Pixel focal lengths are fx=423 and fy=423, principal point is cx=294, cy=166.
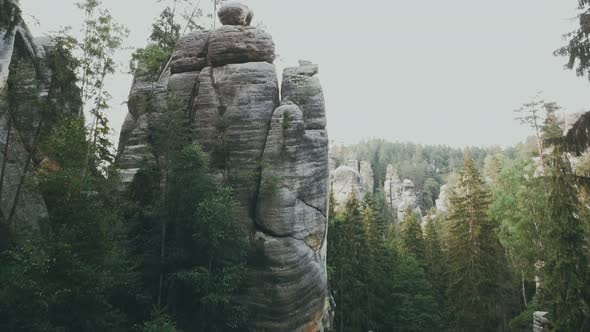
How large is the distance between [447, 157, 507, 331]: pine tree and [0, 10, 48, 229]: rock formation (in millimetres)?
22314

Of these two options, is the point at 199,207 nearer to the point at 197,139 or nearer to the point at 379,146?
the point at 197,139

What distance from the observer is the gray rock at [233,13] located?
2341 centimetres

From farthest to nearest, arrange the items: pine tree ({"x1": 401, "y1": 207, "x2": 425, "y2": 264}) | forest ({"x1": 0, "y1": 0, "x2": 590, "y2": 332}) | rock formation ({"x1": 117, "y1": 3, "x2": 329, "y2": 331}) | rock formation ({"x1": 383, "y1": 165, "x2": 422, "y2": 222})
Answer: rock formation ({"x1": 383, "y1": 165, "x2": 422, "y2": 222}), pine tree ({"x1": 401, "y1": 207, "x2": 425, "y2": 264}), rock formation ({"x1": 117, "y1": 3, "x2": 329, "y2": 331}), forest ({"x1": 0, "y1": 0, "x2": 590, "y2": 332})

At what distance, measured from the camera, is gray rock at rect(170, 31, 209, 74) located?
2300 centimetres

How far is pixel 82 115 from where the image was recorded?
19484 millimetres

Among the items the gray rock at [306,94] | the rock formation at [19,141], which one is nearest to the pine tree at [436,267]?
the gray rock at [306,94]

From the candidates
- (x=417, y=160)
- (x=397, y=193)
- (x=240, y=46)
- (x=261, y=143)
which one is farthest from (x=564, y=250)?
(x=417, y=160)

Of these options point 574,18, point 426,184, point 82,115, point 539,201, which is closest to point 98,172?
point 82,115

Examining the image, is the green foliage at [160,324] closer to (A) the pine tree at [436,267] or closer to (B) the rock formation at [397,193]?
(A) the pine tree at [436,267]

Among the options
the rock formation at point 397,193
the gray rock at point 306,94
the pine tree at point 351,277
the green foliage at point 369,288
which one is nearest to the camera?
the gray rock at point 306,94

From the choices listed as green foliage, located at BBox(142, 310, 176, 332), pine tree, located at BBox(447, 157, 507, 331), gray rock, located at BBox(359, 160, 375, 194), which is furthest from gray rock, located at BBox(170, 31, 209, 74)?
gray rock, located at BBox(359, 160, 375, 194)

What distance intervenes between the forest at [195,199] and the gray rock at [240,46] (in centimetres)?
7

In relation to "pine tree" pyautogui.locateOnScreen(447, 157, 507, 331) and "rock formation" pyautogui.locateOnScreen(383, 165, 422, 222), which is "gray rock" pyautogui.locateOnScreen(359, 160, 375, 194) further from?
"pine tree" pyautogui.locateOnScreen(447, 157, 507, 331)

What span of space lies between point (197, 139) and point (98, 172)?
483cm
